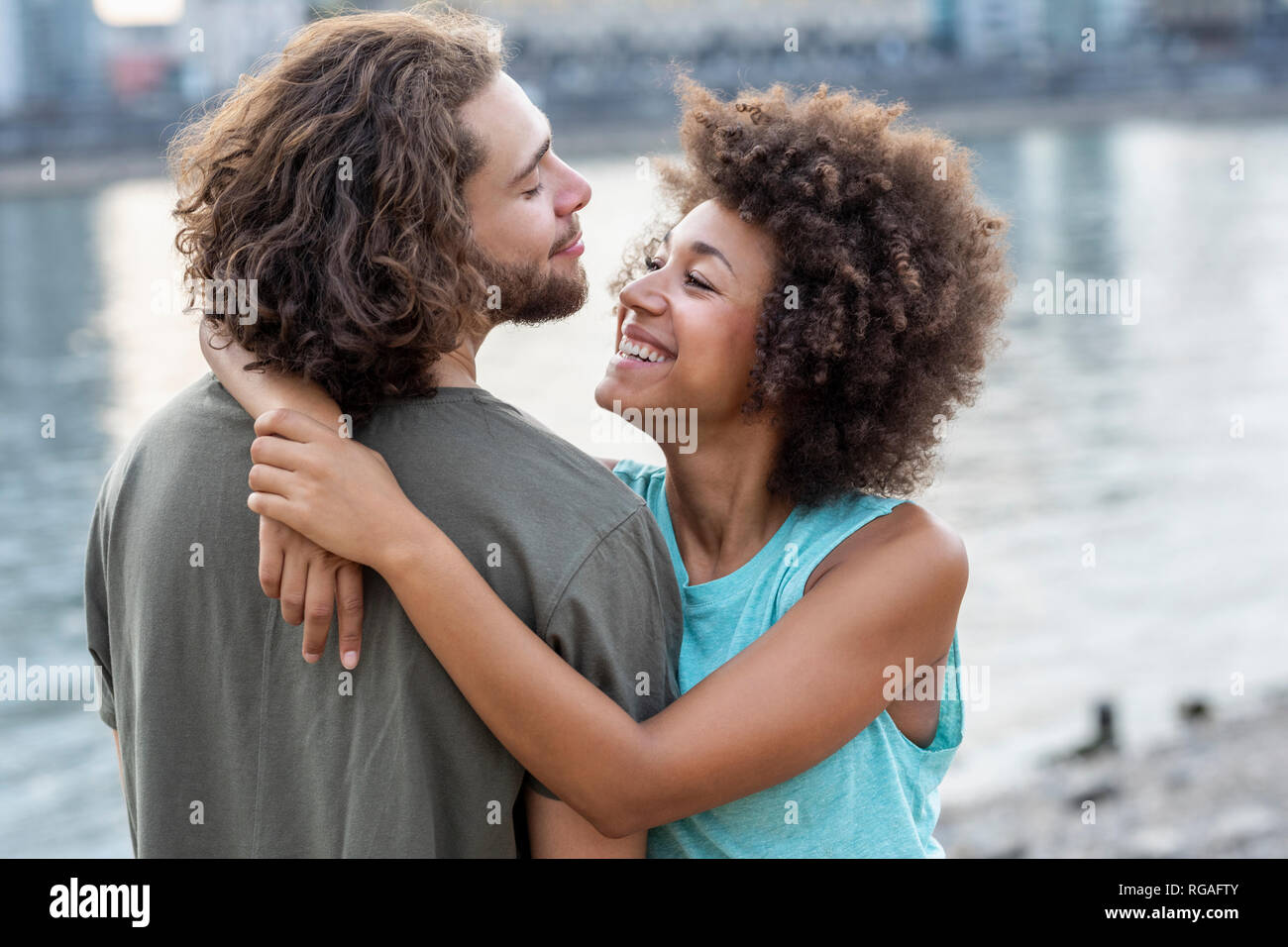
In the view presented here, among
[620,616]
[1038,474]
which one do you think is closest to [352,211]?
[620,616]

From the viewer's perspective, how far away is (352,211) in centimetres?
167

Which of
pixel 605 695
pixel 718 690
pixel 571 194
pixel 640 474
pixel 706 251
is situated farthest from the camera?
pixel 640 474

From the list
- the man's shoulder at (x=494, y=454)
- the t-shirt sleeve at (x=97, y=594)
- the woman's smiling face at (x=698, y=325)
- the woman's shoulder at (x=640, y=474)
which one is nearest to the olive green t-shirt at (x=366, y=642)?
the man's shoulder at (x=494, y=454)

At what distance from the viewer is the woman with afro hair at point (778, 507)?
162 cm

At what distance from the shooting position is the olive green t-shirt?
1615 millimetres

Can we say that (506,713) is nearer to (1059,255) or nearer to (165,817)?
(165,817)

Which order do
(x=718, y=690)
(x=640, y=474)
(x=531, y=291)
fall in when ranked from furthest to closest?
1. (x=640, y=474)
2. (x=531, y=291)
3. (x=718, y=690)

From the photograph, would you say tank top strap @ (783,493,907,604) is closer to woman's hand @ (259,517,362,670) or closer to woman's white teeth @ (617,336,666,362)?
woman's white teeth @ (617,336,666,362)

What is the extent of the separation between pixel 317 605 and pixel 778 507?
3.11ft

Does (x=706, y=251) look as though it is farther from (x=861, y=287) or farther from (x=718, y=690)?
(x=718, y=690)

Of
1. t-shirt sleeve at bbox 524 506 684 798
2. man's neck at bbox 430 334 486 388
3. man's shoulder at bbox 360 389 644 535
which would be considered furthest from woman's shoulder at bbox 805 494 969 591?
man's neck at bbox 430 334 486 388

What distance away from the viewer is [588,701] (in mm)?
1649

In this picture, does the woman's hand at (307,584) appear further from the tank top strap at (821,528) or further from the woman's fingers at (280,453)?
the tank top strap at (821,528)
